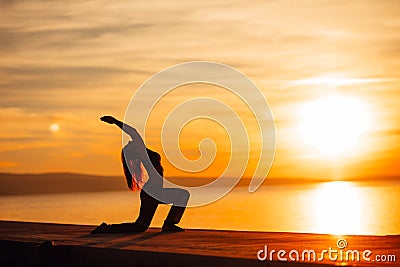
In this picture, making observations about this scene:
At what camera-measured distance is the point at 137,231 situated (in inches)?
692

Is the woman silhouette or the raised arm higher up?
the raised arm

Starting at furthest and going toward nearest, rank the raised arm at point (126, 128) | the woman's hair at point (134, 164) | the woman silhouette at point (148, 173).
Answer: the woman's hair at point (134, 164)
the woman silhouette at point (148, 173)
the raised arm at point (126, 128)

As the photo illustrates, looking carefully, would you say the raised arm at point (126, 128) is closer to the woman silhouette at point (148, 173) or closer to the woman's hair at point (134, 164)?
the woman silhouette at point (148, 173)

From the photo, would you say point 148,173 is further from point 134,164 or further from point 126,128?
point 126,128

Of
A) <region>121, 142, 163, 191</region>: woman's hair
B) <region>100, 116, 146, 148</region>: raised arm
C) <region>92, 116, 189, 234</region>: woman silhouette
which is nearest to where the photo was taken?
<region>100, 116, 146, 148</region>: raised arm

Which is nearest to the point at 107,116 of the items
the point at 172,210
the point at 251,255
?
the point at 172,210

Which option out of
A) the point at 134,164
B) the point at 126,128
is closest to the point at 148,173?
the point at 134,164

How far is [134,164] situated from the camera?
1653 centimetres

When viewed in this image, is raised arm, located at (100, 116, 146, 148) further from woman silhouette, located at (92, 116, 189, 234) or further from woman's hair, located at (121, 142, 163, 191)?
woman's hair, located at (121, 142, 163, 191)

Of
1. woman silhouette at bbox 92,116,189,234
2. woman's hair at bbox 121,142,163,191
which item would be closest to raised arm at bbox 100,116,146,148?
woman silhouette at bbox 92,116,189,234

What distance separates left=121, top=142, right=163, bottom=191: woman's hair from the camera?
16.4 meters

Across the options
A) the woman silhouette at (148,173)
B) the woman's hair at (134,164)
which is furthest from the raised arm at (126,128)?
the woman's hair at (134,164)

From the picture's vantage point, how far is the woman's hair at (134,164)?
53.9 ft

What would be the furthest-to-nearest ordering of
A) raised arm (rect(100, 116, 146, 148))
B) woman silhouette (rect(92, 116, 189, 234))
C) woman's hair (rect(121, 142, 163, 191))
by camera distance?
woman's hair (rect(121, 142, 163, 191)), woman silhouette (rect(92, 116, 189, 234)), raised arm (rect(100, 116, 146, 148))
